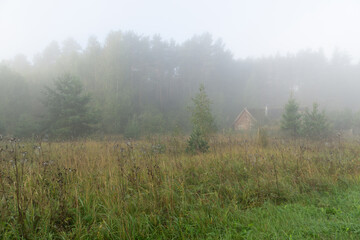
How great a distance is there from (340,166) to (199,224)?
13.7 feet

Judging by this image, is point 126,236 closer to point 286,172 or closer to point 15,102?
point 286,172

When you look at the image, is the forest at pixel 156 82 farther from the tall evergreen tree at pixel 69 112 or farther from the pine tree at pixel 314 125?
the pine tree at pixel 314 125

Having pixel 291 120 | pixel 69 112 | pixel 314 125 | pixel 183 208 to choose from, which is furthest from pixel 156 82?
pixel 183 208

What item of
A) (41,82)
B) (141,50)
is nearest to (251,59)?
(141,50)

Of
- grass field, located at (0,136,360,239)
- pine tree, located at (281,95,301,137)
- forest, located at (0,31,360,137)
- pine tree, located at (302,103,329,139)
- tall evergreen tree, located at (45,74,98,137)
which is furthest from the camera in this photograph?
Answer: forest, located at (0,31,360,137)

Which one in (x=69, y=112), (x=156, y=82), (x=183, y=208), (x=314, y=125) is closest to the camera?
(x=183, y=208)

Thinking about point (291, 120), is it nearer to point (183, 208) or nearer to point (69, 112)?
point (183, 208)

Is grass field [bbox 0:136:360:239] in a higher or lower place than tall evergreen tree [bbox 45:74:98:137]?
lower

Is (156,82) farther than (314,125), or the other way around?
(156,82)

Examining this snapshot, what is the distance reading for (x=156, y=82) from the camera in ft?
107

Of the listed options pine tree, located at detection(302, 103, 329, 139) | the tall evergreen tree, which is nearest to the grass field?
pine tree, located at detection(302, 103, 329, 139)

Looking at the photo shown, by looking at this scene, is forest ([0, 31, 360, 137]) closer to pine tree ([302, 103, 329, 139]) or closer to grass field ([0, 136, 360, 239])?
pine tree ([302, 103, 329, 139])

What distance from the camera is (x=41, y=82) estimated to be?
2678 cm

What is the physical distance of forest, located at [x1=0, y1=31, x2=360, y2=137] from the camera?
20578mm
